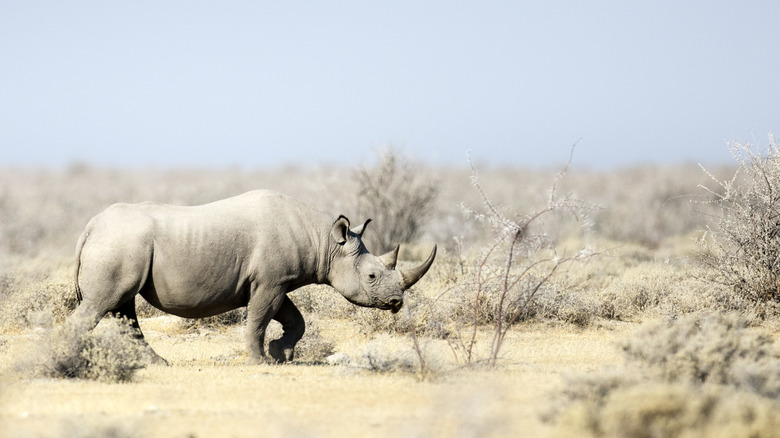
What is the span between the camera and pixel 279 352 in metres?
11.0

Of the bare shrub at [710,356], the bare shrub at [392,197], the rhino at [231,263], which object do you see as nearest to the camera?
the bare shrub at [710,356]

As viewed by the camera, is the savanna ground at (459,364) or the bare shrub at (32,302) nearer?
the savanna ground at (459,364)

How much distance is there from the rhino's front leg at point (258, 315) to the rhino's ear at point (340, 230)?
92cm

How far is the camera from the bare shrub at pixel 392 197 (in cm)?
2605

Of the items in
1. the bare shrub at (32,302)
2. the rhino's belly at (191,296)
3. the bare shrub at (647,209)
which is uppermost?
the rhino's belly at (191,296)

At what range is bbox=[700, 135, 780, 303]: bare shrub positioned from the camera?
14.1m

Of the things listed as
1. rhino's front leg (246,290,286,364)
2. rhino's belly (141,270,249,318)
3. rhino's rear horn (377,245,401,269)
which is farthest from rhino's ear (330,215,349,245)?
rhino's belly (141,270,249,318)

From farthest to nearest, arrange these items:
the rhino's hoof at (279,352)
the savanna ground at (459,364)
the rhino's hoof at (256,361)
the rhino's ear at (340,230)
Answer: the rhino's hoof at (279,352)
the rhino's ear at (340,230)
the rhino's hoof at (256,361)
the savanna ground at (459,364)

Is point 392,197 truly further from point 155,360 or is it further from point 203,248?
point 203,248

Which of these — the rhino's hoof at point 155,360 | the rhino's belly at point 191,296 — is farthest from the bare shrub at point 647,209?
the rhino's hoof at point 155,360

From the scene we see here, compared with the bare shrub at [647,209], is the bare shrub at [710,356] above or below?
above

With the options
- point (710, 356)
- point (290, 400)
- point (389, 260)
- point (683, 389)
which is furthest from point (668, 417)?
point (389, 260)

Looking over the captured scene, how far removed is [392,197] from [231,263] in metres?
15.8

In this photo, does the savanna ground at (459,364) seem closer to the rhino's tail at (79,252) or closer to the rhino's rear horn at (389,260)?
the rhino's tail at (79,252)
